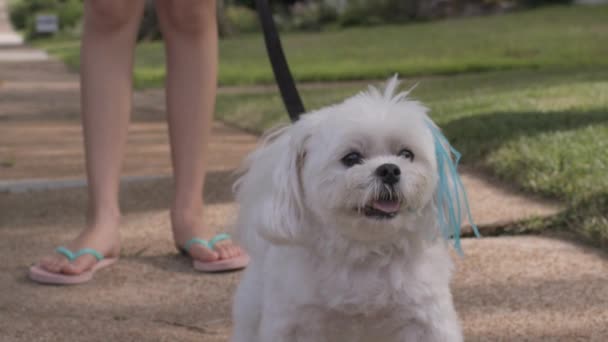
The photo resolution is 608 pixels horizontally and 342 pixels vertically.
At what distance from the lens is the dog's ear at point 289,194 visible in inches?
89.8

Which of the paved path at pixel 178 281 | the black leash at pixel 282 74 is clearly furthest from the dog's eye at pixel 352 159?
the paved path at pixel 178 281

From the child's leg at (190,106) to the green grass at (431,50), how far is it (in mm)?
7540

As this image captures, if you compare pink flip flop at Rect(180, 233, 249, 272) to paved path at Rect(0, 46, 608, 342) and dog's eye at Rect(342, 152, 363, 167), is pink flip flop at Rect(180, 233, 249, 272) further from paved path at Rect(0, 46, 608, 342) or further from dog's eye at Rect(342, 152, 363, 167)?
dog's eye at Rect(342, 152, 363, 167)

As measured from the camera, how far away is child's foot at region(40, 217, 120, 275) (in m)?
3.47

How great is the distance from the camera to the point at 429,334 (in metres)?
2.30

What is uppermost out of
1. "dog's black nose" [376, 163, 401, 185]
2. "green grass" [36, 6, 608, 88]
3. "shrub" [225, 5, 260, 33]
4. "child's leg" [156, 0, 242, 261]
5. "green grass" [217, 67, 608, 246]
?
"dog's black nose" [376, 163, 401, 185]

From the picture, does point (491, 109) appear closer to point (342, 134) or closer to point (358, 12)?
point (342, 134)

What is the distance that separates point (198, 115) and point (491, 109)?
335 centimetres

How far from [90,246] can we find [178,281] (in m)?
0.38

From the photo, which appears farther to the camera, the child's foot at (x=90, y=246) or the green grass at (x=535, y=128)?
the green grass at (x=535, y=128)

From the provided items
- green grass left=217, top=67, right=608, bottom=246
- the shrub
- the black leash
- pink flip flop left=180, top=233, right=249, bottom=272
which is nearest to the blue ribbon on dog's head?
the black leash

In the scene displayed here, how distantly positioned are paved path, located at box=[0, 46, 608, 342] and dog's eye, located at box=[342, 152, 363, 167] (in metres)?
0.73

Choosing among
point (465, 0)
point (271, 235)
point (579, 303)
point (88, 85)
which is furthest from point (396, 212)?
point (465, 0)

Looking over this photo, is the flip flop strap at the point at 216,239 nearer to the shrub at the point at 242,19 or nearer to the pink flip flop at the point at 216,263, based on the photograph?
the pink flip flop at the point at 216,263
